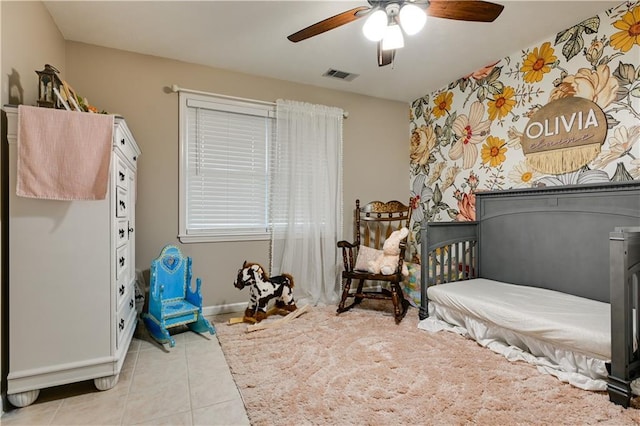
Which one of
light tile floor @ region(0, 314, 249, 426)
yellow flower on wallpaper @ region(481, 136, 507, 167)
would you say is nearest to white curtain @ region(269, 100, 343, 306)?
light tile floor @ region(0, 314, 249, 426)

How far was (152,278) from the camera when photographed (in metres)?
2.27

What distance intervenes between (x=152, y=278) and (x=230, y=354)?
2.68ft

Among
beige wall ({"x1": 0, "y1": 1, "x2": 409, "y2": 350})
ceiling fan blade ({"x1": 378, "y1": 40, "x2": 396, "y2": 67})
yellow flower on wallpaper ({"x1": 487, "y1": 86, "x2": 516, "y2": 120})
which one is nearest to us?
ceiling fan blade ({"x1": 378, "y1": 40, "x2": 396, "y2": 67})

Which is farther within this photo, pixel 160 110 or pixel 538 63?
pixel 160 110

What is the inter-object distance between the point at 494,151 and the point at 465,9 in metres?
1.64

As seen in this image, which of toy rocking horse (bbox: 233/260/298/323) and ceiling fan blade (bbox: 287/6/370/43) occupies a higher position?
ceiling fan blade (bbox: 287/6/370/43)

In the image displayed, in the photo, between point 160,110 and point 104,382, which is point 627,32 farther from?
point 104,382

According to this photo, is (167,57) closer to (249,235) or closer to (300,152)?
(300,152)

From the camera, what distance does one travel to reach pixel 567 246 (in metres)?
2.29

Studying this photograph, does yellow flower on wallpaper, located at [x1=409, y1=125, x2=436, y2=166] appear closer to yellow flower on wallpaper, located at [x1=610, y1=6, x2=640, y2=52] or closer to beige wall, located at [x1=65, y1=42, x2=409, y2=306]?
beige wall, located at [x1=65, y1=42, x2=409, y2=306]

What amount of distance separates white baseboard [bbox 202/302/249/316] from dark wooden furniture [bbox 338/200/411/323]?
946 mm

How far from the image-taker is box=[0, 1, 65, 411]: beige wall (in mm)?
1519

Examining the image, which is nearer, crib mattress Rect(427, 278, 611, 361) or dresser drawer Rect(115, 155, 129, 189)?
crib mattress Rect(427, 278, 611, 361)

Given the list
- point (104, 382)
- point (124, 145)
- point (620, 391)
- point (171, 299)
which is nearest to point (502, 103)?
point (620, 391)
